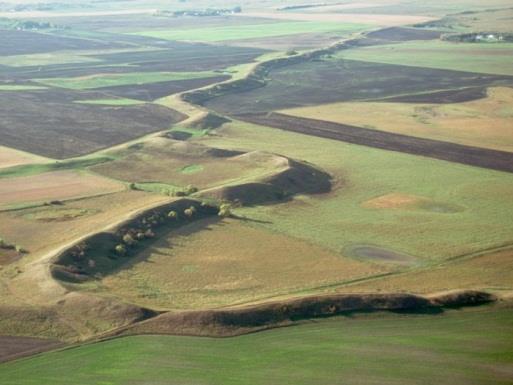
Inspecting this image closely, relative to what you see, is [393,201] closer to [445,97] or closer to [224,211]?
[224,211]

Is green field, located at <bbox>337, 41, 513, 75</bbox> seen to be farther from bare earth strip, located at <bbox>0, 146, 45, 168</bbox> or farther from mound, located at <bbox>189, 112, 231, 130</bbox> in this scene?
bare earth strip, located at <bbox>0, 146, 45, 168</bbox>

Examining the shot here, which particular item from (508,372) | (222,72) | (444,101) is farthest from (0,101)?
(508,372)

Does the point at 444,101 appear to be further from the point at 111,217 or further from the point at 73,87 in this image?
the point at 111,217

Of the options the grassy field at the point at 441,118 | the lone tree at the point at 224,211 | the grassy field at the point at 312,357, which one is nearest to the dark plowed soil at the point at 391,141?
the grassy field at the point at 441,118

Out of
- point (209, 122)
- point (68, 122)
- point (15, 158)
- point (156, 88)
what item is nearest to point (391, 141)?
point (209, 122)

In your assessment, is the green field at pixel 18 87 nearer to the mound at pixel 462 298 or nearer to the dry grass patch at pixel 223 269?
the dry grass patch at pixel 223 269

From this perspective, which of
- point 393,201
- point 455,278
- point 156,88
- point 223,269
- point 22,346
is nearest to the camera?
point 22,346
